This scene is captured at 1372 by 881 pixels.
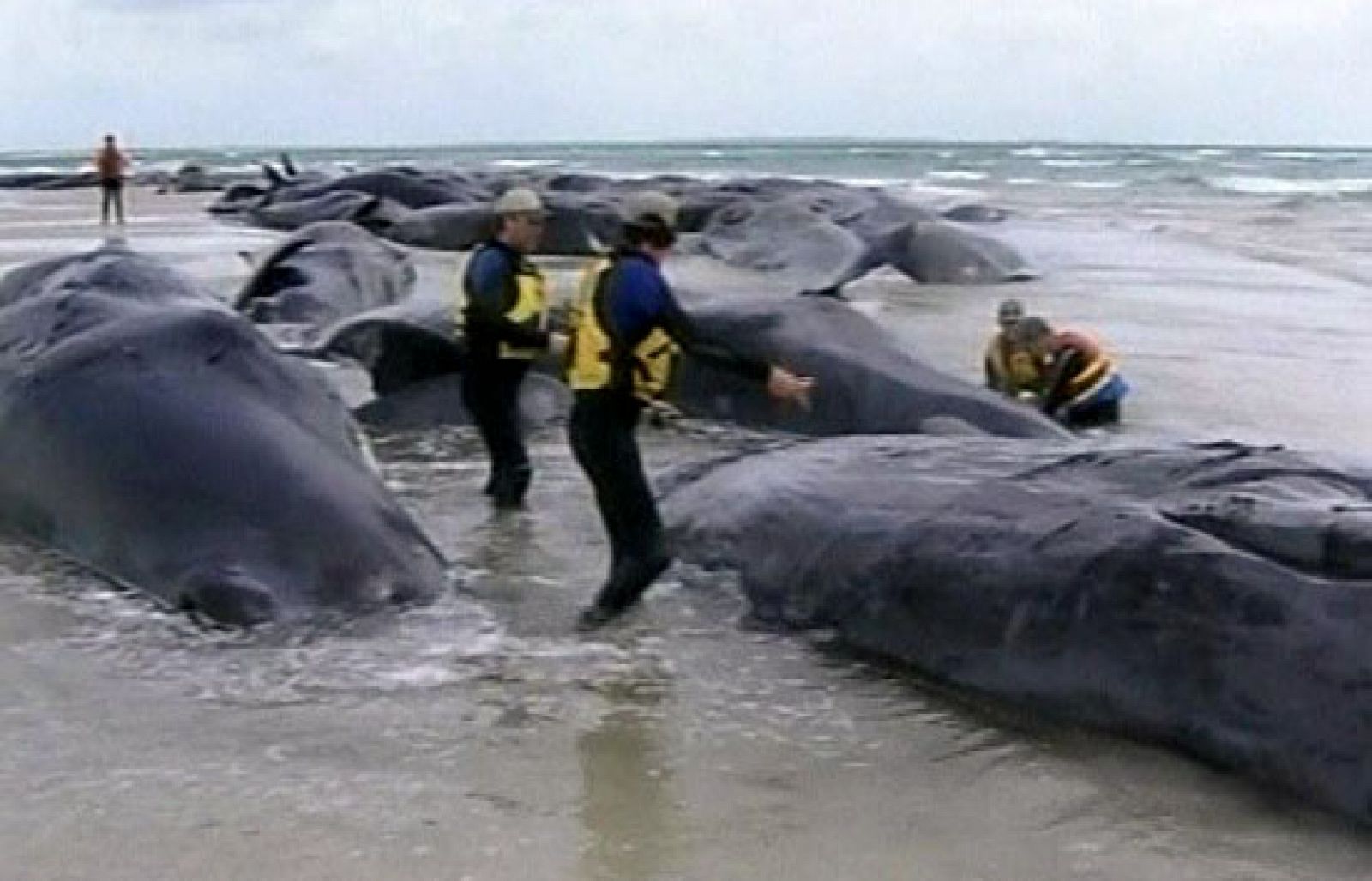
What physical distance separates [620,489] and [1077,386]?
5.05 metres

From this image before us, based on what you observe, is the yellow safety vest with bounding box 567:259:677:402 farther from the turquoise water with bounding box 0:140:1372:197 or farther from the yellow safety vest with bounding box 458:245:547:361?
the turquoise water with bounding box 0:140:1372:197

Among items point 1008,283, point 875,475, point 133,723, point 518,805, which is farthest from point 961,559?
point 1008,283

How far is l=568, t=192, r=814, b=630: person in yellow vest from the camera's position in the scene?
717 centimetres

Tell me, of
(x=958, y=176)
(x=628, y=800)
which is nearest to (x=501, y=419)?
(x=628, y=800)

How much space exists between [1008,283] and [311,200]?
16185 mm

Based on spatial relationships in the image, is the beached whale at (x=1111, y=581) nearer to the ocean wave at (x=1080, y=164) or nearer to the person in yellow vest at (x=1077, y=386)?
the person in yellow vest at (x=1077, y=386)

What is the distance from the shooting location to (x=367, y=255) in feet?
58.6

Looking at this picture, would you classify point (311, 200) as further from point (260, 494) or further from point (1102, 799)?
point (1102, 799)

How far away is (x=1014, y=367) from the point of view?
12.2 metres

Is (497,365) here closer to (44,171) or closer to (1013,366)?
(1013,366)

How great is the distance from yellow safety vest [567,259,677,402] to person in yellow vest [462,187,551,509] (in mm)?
1920

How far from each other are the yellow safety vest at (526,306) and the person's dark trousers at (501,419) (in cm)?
6

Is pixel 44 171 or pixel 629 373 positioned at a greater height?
pixel 629 373

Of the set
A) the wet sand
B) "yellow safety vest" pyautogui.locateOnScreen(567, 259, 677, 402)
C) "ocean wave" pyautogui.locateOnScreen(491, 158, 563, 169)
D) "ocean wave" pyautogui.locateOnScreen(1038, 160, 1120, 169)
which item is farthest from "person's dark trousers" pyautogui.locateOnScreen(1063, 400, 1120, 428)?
"ocean wave" pyautogui.locateOnScreen(1038, 160, 1120, 169)
